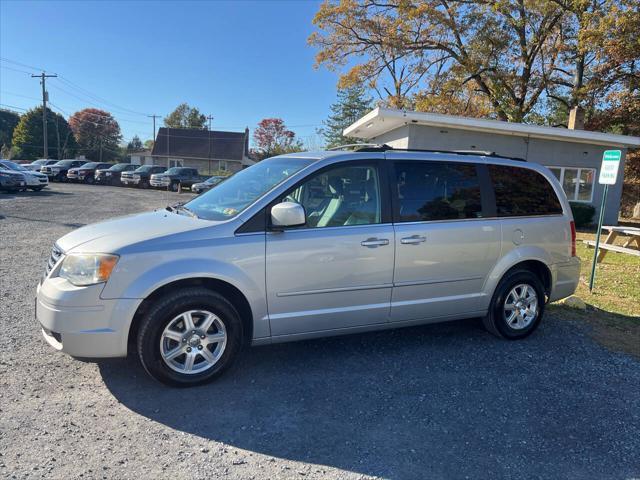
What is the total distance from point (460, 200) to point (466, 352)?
1509 mm

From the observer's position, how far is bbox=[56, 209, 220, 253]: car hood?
3.41 m

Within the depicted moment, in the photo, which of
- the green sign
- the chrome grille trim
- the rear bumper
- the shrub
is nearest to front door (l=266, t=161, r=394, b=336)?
the chrome grille trim

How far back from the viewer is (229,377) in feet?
12.4

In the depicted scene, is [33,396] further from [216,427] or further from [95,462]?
[216,427]

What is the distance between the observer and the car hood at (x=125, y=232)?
11.2ft

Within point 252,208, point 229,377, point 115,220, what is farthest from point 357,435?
point 115,220

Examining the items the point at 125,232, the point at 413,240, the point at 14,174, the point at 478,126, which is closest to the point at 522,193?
the point at 413,240

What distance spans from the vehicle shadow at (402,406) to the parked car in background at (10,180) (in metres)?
23.3

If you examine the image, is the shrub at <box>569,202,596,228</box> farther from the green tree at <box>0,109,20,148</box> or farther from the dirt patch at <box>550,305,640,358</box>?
the green tree at <box>0,109,20,148</box>

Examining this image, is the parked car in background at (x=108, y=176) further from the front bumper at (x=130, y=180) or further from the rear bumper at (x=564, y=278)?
the rear bumper at (x=564, y=278)

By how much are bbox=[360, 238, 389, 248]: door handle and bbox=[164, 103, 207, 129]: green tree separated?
90.9 m

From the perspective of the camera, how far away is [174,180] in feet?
104

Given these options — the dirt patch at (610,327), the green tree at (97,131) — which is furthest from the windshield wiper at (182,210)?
the green tree at (97,131)

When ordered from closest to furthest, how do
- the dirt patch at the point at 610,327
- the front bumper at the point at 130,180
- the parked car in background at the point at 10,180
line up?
the dirt patch at the point at 610,327
the parked car in background at the point at 10,180
the front bumper at the point at 130,180
